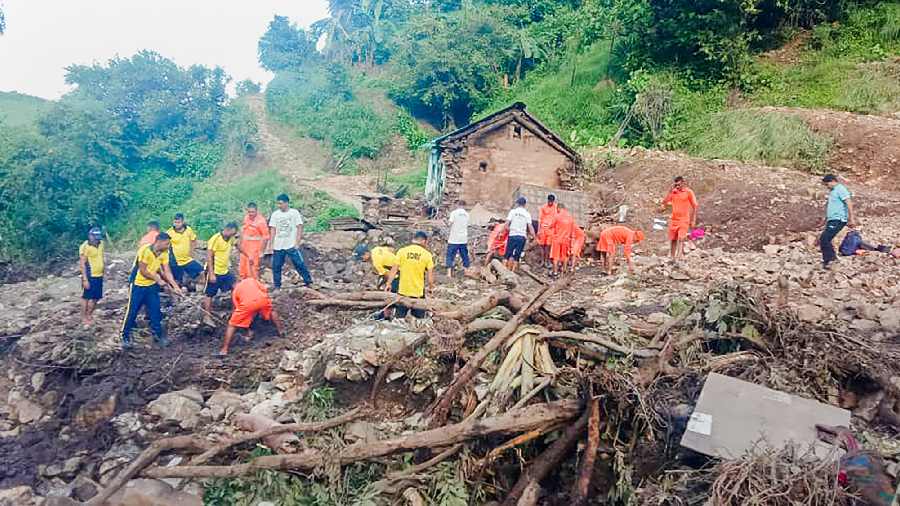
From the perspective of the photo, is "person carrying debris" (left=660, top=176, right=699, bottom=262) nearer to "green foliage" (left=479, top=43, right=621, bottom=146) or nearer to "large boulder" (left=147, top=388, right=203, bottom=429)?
"large boulder" (left=147, top=388, right=203, bottom=429)

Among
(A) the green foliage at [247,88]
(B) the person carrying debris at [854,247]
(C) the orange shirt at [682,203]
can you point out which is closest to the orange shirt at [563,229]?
(C) the orange shirt at [682,203]

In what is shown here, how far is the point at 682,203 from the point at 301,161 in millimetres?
23650

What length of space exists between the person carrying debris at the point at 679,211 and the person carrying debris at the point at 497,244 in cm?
278

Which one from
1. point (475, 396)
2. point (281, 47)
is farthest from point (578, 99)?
A: point (281, 47)

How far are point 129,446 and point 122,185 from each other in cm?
2032

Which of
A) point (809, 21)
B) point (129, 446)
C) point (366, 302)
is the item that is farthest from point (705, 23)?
point (129, 446)

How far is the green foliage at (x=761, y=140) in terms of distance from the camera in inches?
512

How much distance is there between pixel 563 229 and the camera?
9.40 metres

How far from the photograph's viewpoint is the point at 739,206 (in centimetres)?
1160

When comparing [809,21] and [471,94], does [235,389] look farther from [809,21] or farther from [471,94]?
[471,94]

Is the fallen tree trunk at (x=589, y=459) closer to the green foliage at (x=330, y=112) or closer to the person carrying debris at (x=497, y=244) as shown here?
the person carrying debris at (x=497, y=244)

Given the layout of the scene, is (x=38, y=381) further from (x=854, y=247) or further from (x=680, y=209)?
(x=854, y=247)

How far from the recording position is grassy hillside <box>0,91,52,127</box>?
25509mm

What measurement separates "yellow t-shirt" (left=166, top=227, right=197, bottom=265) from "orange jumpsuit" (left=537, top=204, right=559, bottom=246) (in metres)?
5.60
